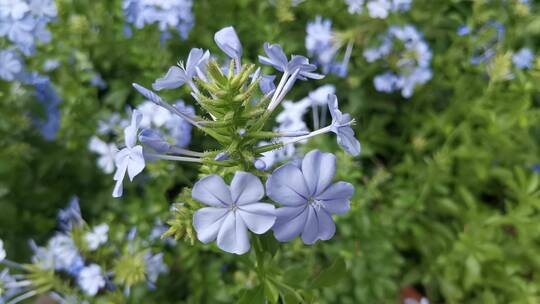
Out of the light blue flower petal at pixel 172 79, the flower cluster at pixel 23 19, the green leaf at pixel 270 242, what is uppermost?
the light blue flower petal at pixel 172 79

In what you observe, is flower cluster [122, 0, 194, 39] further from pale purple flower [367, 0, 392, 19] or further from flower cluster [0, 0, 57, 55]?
pale purple flower [367, 0, 392, 19]

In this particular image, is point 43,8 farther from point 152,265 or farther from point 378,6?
point 378,6

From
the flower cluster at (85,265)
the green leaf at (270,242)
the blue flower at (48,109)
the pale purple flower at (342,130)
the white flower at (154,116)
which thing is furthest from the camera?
the blue flower at (48,109)

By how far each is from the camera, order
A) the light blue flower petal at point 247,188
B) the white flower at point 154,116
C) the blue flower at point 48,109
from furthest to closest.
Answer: the blue flower at point 48,109, the white flower at point 154,116, the light blue flower petal at point 247,188

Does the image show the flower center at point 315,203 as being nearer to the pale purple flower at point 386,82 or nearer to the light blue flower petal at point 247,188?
the light blue flower petal at point 247,188

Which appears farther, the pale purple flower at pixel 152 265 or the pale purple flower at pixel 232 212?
the pale purple flower at pixel 152 265

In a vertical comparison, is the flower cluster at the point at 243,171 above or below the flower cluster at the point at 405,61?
above

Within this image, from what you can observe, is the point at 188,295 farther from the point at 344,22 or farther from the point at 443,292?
the point at 344,22

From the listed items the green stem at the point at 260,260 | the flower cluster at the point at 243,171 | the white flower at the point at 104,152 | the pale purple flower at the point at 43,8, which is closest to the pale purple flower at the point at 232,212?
the flower cluster at the point at 243,171
